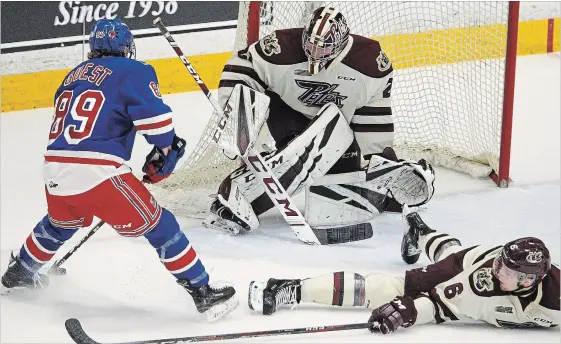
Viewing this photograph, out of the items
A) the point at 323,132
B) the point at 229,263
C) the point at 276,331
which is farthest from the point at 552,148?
the point at 276,331

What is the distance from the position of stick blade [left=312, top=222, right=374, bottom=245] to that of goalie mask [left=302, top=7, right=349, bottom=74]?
0.60 meters

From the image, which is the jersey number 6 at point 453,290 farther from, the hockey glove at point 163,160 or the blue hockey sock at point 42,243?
the blue hockey sock at point 42,243

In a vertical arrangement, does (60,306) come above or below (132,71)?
below

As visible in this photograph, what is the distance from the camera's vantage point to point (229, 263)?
4105mm

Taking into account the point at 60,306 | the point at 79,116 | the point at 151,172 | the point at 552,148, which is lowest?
the point at 552,148

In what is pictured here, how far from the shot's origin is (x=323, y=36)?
412 centimetres

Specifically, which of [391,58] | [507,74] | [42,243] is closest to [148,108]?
[42,243]

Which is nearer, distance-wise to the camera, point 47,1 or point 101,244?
point 101,244

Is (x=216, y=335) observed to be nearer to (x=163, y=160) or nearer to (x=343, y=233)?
(x=163, y=160)

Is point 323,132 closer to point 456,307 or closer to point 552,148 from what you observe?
point 456,307

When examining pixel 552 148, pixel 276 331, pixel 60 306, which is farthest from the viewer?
pixel 552 148

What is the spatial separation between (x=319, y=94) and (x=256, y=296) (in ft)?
3.36

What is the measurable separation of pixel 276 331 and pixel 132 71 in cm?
90

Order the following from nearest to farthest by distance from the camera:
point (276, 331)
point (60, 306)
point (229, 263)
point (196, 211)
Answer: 1. point (276, 331)
2. point (60, 306)
3. point (229, 263)
4. point (196, 211)
